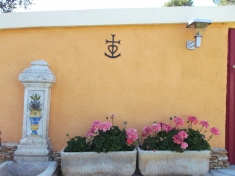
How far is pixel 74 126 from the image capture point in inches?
139

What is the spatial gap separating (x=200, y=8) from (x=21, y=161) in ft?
11.5

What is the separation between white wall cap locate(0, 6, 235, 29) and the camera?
343cm

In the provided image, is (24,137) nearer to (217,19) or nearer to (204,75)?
(204,75)

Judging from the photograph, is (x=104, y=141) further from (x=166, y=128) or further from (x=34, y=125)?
(x=34, y=125)

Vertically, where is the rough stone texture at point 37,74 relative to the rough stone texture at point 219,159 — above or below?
above

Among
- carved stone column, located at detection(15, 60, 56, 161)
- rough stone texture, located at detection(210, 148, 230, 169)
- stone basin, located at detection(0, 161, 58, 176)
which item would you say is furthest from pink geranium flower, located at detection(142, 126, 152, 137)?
carved stone column, located at detection(15, 60, 56, 161)

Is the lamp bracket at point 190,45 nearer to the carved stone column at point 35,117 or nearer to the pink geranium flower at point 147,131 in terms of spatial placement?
the pink geranium flower at point 147,131

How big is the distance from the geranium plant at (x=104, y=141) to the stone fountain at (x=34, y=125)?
48 centimetres

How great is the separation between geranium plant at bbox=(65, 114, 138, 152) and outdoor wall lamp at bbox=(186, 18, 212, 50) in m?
1.58

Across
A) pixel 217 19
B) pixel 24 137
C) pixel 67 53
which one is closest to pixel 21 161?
pixel 24 137

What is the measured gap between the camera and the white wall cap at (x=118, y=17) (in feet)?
11.2

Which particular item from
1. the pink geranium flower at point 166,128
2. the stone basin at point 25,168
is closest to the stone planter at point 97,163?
the stone basin at point 25,168

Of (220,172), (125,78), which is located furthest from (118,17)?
(220,172)

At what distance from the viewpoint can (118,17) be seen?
3.46m
